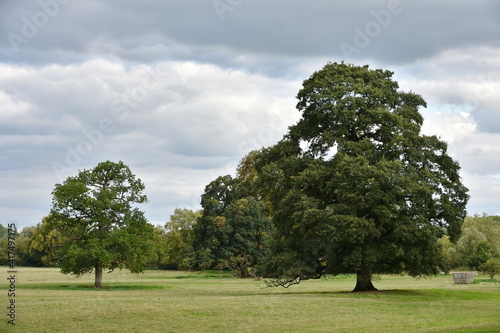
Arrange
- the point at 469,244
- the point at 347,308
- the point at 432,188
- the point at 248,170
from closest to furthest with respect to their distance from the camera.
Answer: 1. the point at 347,308
2. the point at 432,188
3. the point at 248,170
4. the point at 469,244

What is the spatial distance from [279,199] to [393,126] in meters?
9.28

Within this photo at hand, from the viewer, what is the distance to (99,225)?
53.8m

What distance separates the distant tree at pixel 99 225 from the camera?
51750mm

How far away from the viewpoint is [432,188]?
39281mm

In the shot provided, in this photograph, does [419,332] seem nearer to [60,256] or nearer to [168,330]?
[168,330]

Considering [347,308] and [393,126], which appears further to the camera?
[393,126]

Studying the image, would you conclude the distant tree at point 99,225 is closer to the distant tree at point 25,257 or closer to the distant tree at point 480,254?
the distant tree at point 480,254

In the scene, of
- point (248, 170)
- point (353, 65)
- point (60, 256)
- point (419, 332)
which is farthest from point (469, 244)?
point (419, 332)

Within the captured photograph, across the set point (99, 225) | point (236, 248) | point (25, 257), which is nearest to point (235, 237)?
point (236, 248)

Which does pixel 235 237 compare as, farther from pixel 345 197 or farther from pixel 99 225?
pixel 345 197

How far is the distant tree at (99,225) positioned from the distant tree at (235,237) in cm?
2592

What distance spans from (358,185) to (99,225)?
86.5 ft

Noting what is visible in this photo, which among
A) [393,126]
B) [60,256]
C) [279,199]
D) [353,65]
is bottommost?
[60,256]

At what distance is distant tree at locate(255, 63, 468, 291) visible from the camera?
37.3 meters
